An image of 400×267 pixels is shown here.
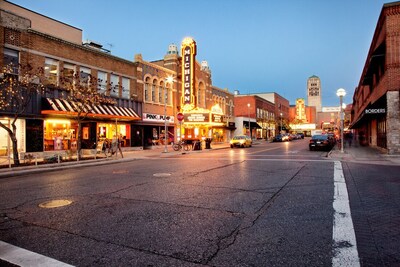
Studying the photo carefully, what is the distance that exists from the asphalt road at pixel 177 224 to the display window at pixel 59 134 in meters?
13.5

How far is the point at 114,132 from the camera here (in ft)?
90.0

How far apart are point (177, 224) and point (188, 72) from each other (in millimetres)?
31323

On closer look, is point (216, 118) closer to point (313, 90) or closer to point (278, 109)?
point (278, 109)

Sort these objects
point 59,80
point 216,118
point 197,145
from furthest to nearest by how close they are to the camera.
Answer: point 216,118, point 197,145, point 59,80

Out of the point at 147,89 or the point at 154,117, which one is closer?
the point at 147,89

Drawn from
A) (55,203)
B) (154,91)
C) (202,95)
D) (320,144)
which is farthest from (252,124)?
(55,203)

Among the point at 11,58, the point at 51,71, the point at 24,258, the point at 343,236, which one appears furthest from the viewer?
the point at 51,71

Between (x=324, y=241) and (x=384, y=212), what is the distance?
2491mm

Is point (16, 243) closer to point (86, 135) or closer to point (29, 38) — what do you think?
point (29, 38)

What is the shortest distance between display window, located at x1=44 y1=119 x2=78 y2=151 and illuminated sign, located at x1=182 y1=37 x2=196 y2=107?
1519 centimetres

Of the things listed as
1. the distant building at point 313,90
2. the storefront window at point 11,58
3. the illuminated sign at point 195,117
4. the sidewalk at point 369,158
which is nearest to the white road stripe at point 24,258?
the sidewalk at point 369,158

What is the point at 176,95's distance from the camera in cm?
3616

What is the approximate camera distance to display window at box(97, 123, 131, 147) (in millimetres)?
26052

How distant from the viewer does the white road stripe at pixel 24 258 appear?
371cm
